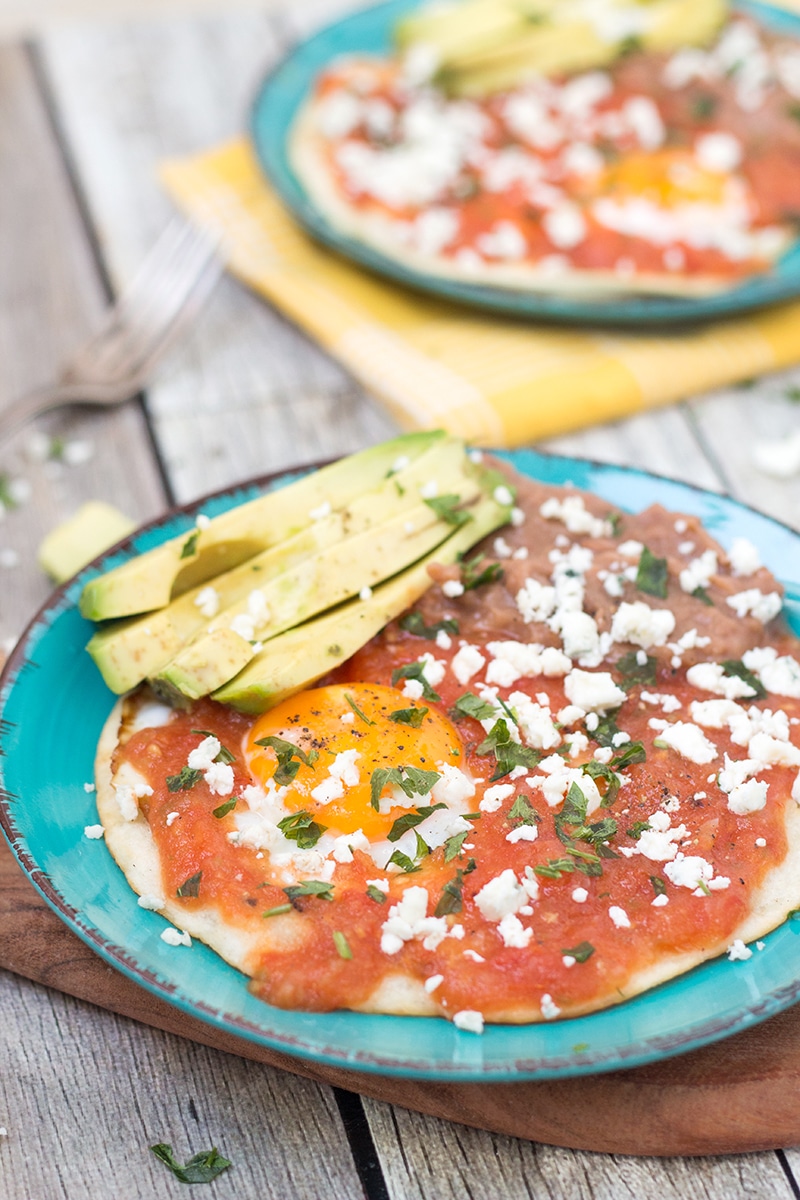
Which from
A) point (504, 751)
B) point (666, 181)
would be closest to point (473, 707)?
point (504, 751)

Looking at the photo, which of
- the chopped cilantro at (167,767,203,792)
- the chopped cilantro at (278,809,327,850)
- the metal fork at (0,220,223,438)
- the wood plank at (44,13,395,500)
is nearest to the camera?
the chopped cilantro at (278,809,327,850)

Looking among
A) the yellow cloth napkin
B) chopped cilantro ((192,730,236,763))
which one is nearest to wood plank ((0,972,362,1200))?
chopped cilantro ((192,730,236,763))

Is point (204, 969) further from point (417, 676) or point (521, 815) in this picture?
point (417, 676)

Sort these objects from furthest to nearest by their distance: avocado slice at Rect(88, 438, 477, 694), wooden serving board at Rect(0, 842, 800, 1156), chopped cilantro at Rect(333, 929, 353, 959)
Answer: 1. avocado slice at Rect(88, 438, 477, 694)
2. wooden serving board at Rect(0, 842, 800, 1156)
3. chopped cilantro at Rect(333, 929, 353, 959)

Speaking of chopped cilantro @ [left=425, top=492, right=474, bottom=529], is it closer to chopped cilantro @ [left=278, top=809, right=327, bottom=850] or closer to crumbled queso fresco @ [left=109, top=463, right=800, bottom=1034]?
crumbled queso fresco @ [left=109, top=463, right=800, bottom=1034]

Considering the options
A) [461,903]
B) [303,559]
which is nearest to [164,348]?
[303,559]

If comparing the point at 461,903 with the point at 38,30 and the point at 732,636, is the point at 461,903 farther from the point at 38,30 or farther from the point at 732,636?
the point at 38,30
